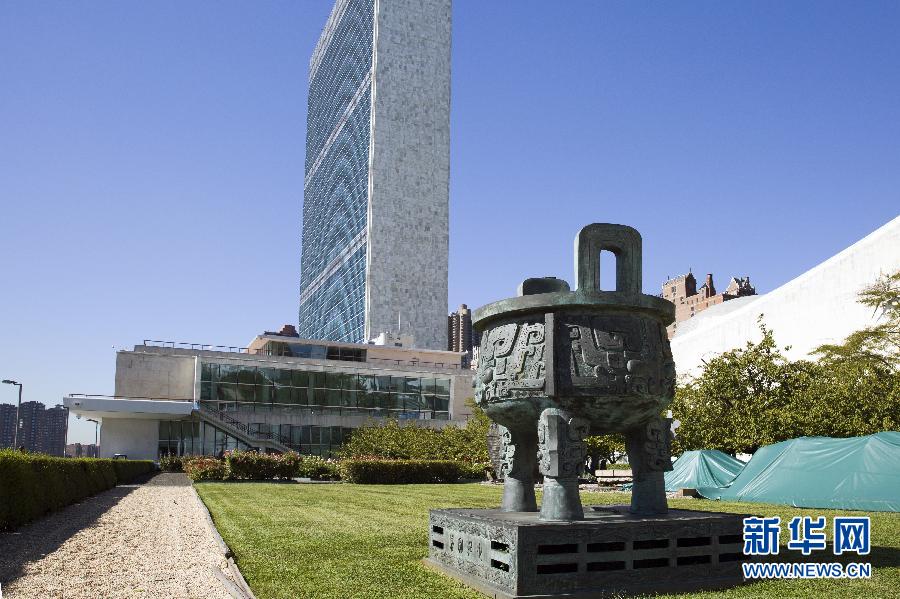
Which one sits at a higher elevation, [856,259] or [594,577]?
[856,259]

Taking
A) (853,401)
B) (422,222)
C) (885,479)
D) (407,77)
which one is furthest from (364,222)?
(885,479)

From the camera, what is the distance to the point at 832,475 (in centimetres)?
1786

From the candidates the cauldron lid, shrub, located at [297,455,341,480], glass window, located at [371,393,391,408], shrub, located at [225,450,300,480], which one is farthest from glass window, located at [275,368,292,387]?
the cauldron lid

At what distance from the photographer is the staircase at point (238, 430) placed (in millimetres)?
49688

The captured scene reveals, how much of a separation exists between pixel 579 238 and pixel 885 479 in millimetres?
12385

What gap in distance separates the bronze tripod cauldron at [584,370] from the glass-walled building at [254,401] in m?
42.8

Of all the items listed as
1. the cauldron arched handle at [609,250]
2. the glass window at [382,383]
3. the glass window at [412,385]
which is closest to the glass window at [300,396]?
the glass window at [382,383]

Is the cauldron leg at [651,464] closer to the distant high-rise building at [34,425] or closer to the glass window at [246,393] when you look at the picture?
the glass window at [246,393]

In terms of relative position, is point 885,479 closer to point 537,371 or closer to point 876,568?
point 876,568

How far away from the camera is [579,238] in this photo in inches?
343

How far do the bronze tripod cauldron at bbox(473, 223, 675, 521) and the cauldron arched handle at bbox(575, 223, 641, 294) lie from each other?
0.04 feet

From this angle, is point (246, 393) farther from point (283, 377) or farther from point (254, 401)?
point (283, 377)

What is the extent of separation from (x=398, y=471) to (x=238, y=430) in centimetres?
1839

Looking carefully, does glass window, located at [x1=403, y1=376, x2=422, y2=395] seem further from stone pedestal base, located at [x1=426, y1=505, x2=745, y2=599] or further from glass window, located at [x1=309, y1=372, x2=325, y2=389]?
stone pedestal base, located at [x1=426, y1=505, x2=745, y2=599]
